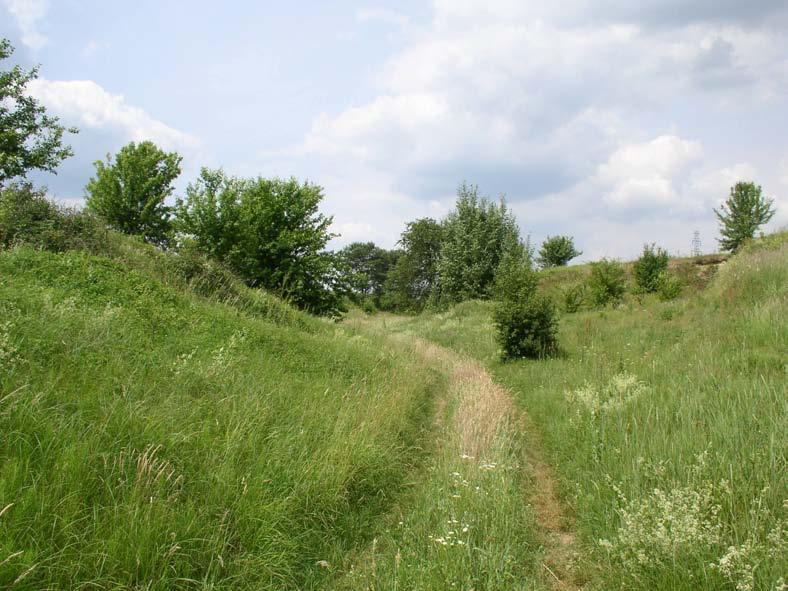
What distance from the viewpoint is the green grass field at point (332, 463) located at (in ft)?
9.86

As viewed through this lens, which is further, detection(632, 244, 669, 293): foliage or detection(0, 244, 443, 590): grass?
detection(632, 244, 669, 293): foliage

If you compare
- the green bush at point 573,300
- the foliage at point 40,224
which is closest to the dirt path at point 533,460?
the foliage at point 40,224

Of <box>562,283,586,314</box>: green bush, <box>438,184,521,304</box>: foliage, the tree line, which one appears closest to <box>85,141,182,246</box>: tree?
the tree line

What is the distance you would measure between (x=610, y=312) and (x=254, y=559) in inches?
690

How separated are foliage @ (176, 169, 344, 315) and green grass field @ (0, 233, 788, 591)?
27.5 ft

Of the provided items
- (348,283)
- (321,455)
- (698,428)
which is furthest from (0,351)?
(348,283)

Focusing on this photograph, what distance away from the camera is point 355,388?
7707 millimetres

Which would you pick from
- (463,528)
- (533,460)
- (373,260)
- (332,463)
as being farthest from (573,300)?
(373,260)

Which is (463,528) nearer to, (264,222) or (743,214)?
(264,222)

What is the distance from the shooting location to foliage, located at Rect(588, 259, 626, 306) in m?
22.1

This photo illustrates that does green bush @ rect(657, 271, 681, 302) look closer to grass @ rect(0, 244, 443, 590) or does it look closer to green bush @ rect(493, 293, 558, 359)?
green bush @ rect(493, 293, 558, 359)

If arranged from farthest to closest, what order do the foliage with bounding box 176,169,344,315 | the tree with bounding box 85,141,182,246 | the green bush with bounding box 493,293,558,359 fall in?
1. the tree with bounding box 85,141,182,246
2. the foliage with bounding box 176,169,344,315
3. the green bush with bounding box 493,293,558,359

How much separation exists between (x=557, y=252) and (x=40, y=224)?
42.7m

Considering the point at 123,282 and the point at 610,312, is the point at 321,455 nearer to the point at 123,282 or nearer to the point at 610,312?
the point at 123,282
